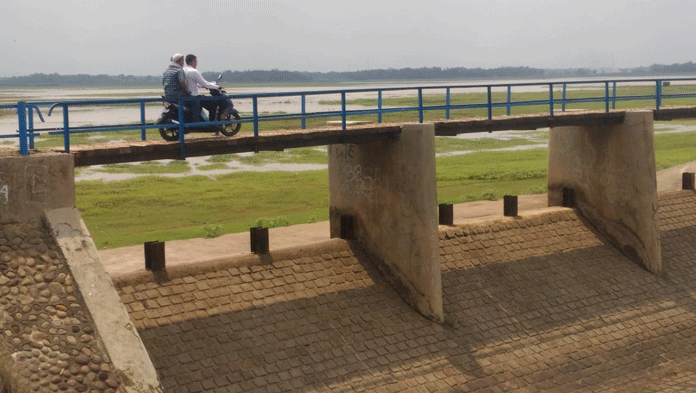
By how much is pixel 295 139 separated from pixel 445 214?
249 inches

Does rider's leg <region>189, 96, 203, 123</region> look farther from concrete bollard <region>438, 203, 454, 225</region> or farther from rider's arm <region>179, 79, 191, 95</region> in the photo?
concrete bollard <region>438, 203, 454, 225</region>

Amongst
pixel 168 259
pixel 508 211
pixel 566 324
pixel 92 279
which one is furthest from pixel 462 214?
pixel 92 279

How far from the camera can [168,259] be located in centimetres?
2353

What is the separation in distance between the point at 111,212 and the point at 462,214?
1198cm

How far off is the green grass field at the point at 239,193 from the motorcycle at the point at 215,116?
309 inches

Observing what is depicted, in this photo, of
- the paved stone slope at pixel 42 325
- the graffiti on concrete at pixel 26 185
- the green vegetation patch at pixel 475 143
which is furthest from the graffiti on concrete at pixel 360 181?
the green vegetation patch at pixel 475 143

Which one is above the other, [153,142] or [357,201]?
[153,142]

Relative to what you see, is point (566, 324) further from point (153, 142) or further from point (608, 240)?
point (153, 142)

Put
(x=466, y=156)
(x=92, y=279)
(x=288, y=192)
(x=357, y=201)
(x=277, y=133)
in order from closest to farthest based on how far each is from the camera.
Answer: (x=92, y=279)
(x=277, y=133)
(x=357, y=201)
(x=288, y=192)
(x=466, y=156)

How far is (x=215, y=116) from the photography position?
1934 cm

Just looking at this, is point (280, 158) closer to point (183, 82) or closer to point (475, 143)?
point (475, 143)

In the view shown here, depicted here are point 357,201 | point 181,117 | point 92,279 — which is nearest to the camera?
point 92,279

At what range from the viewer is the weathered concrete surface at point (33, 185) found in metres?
15.4

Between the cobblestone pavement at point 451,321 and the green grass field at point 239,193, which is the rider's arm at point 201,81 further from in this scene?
the green grass field at point 239,193
